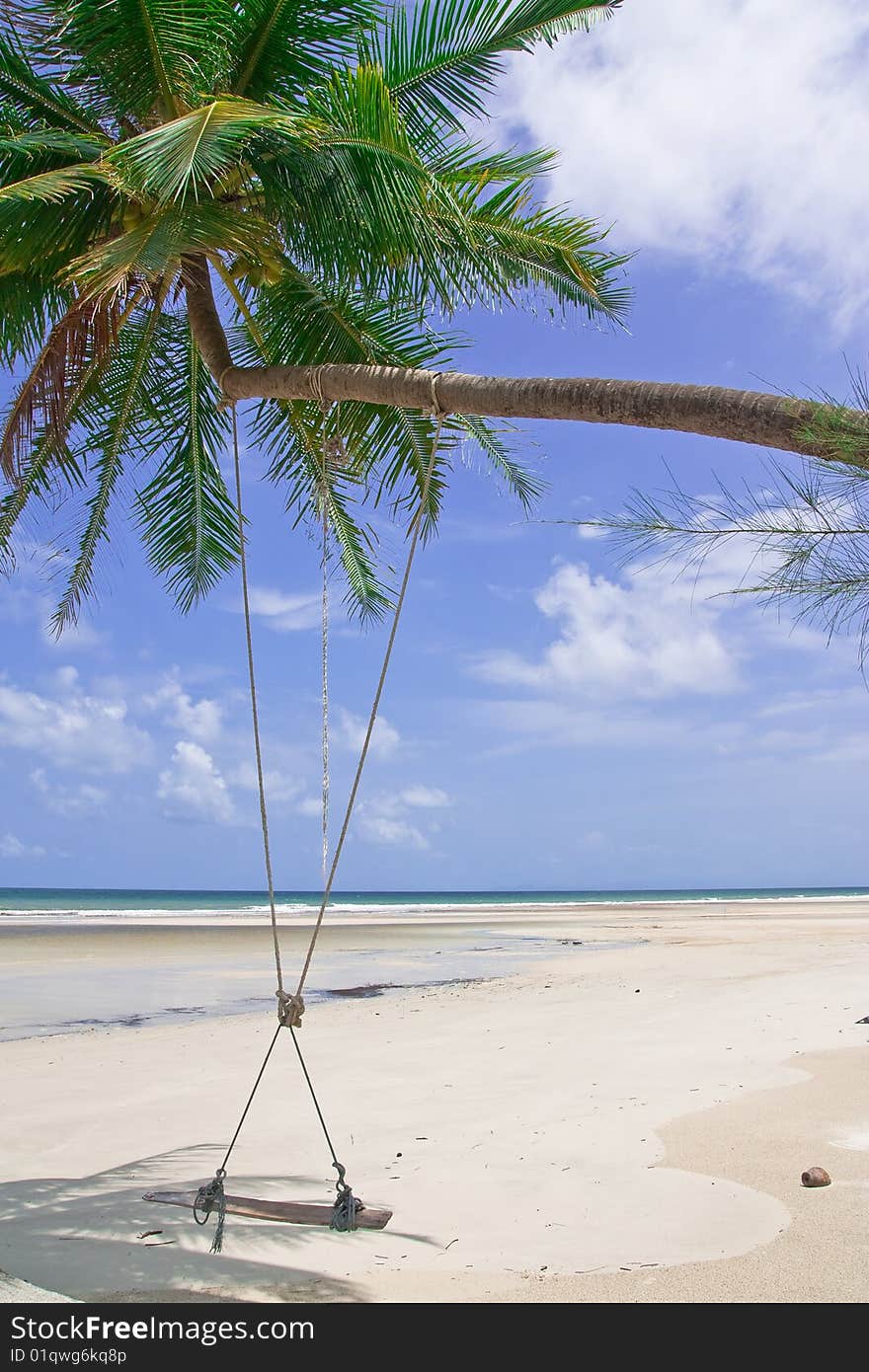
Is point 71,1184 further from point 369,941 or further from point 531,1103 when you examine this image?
point 369,941

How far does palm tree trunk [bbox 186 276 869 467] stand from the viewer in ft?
10.2

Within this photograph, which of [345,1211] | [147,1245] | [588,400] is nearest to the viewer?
[588,400]

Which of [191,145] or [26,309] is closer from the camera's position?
[191,145]

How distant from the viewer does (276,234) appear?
4.91 meters

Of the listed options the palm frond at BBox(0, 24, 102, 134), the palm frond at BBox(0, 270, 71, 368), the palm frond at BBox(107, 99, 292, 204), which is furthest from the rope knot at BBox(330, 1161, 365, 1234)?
the palm frond at BBox(0, 24, 102, 134)

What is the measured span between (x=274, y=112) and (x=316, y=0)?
47.5 inches

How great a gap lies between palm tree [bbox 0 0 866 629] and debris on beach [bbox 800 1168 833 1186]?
10.8 ft

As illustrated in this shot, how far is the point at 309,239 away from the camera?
15.7 feet

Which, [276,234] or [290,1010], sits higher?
[276,234]

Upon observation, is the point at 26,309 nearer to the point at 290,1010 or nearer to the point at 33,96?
the point at 33,96

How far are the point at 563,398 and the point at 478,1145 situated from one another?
3860 mm

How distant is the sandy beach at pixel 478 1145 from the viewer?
382cm

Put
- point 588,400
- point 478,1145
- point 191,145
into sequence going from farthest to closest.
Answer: point 478,1145 → point 588,400 → point 191,145

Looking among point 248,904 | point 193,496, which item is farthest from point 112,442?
point 248,904
